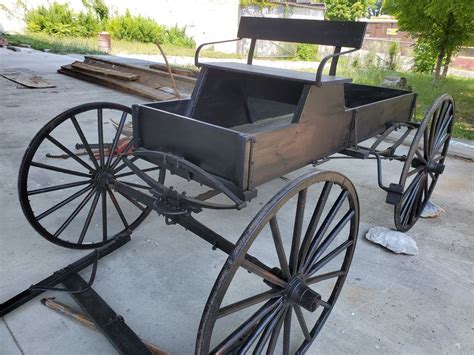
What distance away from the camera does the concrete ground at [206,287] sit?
1931 millimetres

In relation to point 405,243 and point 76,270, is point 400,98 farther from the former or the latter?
point 76,270

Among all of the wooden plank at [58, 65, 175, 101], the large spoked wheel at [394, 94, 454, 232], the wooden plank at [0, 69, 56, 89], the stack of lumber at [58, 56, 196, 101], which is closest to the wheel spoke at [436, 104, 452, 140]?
the large spoked wheel at [394, 94, 454, 232]

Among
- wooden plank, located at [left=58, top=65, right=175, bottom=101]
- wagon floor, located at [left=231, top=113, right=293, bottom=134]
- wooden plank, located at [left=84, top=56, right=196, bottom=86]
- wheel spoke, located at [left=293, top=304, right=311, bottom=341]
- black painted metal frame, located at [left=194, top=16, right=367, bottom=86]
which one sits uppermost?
black painted metal frame, located at [left=194, top=16, right=367, bottom=86]

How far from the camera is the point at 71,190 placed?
3346mm

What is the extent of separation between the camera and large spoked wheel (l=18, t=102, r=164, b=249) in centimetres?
224

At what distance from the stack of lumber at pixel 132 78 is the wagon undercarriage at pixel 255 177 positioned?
342 cm

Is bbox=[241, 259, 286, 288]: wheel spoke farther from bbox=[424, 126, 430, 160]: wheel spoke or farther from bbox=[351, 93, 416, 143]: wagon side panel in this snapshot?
bbox=[424, 126, 430, 160]: wheel spoke

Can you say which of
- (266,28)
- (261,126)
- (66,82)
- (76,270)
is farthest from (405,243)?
(66,82)

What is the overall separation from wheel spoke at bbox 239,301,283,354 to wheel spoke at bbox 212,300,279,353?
2cm

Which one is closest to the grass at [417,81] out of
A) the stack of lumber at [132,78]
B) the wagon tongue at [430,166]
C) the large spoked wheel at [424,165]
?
the large spoked wheel at [424,165]

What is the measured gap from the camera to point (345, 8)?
1148 inches

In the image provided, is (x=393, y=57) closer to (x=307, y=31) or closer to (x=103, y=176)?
(x=307, y=31)

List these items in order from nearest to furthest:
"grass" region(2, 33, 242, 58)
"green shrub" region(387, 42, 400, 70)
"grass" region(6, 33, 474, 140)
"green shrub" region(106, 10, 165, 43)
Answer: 1. "grass" region(6, 33, 474, 140)
2. "grass" region(2, 33, 242, 58)
3. "green shrub" region(387, 42, 400, 70)
4. "green shrub" region(106, 10, 165, 43)

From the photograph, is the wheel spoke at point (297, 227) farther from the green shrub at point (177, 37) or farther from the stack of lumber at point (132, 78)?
the green shrub at point (177, 37)
